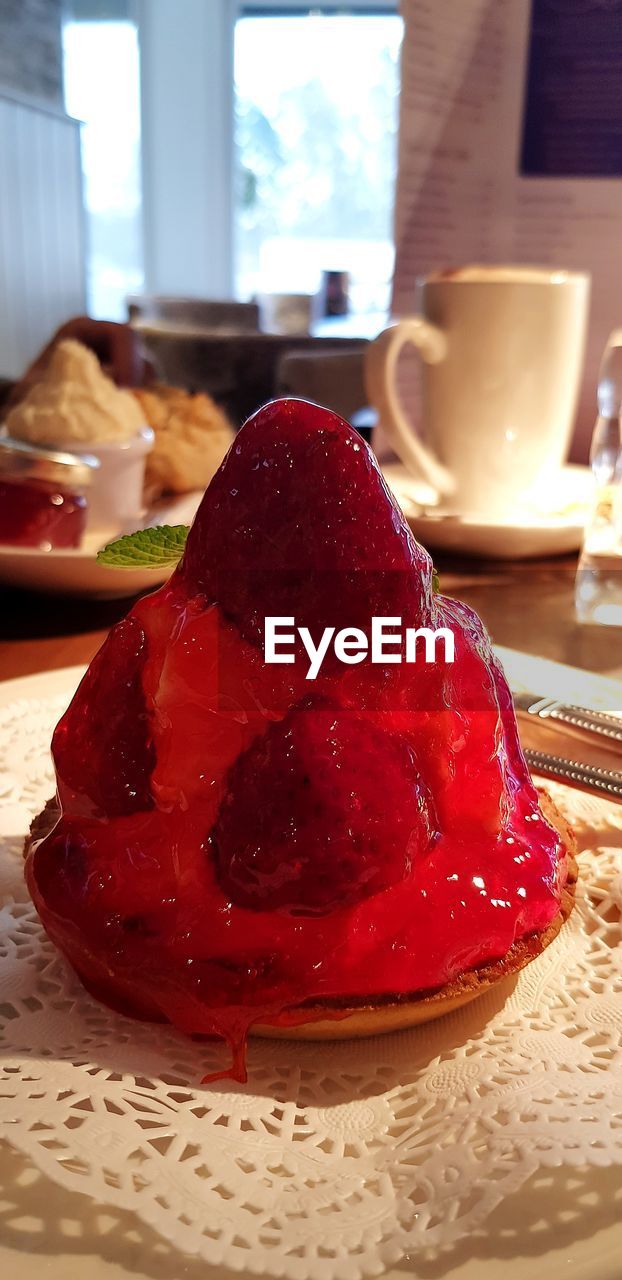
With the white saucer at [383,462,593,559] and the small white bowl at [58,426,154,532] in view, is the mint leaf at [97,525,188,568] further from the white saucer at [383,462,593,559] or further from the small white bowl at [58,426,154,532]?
the small white bowl at [58,426,154,532]

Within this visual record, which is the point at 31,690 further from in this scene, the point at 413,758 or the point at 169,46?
the point at 169,46

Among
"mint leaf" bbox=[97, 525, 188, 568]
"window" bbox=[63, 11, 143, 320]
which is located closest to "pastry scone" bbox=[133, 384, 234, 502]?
"mint leaf" bbox=[97, 525, 188, 568]

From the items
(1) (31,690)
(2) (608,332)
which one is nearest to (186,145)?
Answer: (2) (608,332)

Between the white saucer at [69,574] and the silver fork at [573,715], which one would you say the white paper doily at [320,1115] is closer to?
the silver fork at [573,715]

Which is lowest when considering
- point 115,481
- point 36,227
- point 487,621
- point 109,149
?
point 487,621

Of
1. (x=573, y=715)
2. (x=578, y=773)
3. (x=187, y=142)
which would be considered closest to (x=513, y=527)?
(x=573, y=715)

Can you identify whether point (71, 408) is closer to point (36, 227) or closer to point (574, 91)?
point (574, 91)
